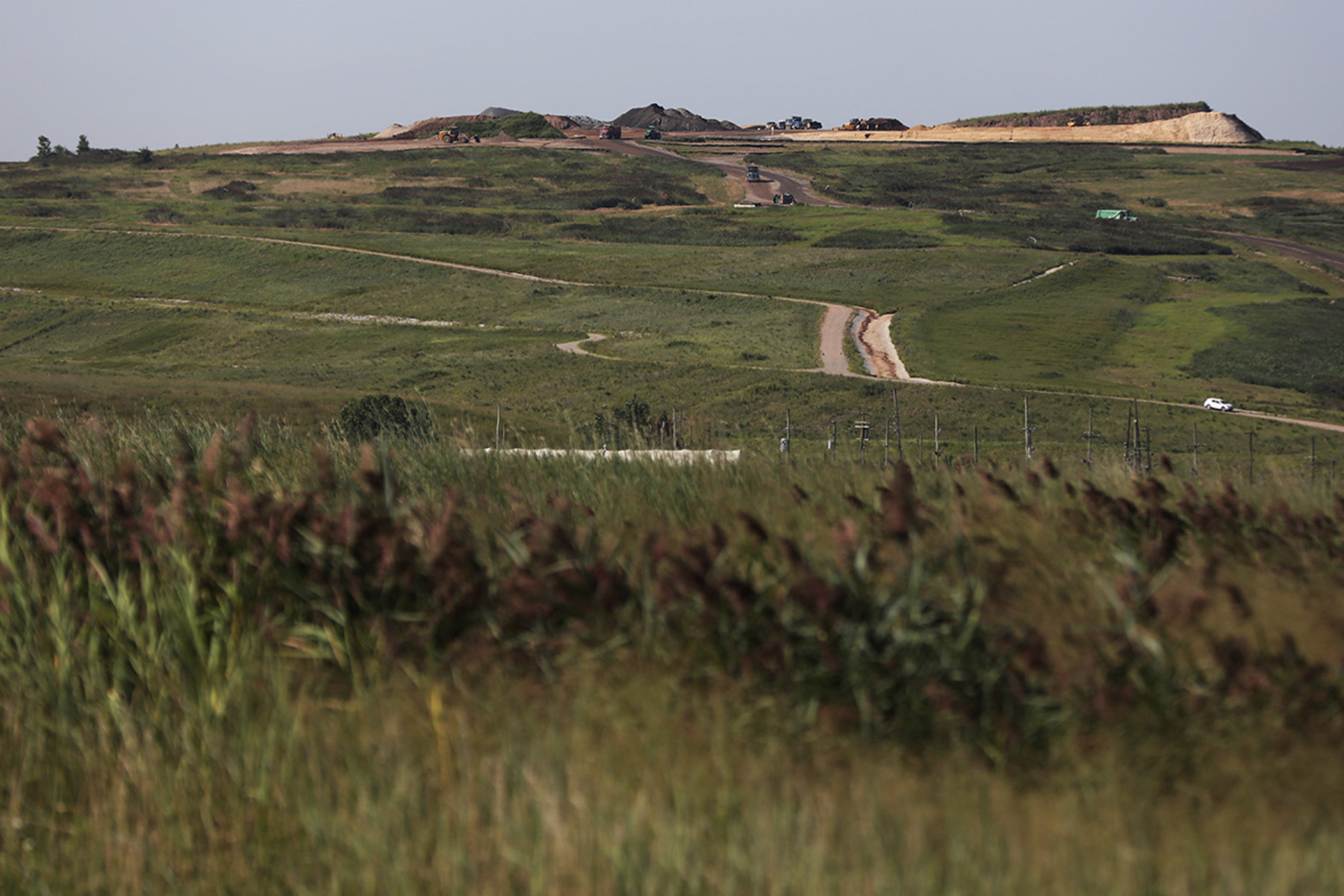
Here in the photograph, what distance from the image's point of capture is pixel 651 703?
13.1 feet

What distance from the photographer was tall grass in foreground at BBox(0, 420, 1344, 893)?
3.42 metres

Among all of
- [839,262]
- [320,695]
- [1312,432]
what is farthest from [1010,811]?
[839,262]

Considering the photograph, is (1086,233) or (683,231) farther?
(683,231)

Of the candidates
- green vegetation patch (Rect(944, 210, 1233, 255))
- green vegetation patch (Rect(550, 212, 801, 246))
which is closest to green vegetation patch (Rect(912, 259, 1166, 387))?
green vegetation patch (Rect(944, 210, 1233, 255))

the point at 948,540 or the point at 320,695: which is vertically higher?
the point at 948,540

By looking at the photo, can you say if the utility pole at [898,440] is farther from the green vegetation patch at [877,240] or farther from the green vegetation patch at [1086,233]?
the green vegetation patch at [1086,233]

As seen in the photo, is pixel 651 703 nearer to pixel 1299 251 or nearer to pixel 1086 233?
pixel 1086 233

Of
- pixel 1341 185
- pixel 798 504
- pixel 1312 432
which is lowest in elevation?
pixel 1312 432

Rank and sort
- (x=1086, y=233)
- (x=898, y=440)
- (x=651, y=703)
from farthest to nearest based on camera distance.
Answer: (x=1086, y=233) → (x=898, y=440) → (x=651, y=703)

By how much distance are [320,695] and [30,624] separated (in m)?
1.37

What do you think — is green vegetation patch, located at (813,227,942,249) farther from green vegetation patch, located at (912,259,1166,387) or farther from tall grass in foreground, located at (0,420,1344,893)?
tall grass in foreground, located at (0,420,1344,893)

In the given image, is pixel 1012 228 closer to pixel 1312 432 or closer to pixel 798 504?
pixel 1312 432

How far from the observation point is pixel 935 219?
138375 mm

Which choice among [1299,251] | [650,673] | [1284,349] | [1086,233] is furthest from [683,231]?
[650,673]
